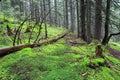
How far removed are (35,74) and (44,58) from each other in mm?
1275

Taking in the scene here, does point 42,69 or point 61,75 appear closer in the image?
point 61,75

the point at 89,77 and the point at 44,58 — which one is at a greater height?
the point at 44,58

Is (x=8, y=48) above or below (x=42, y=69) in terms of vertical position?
above

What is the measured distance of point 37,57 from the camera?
6.08m

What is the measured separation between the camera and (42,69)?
17.1 feet

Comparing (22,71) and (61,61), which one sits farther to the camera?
(61,61)

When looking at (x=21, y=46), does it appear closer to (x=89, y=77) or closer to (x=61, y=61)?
(x=61, y=61)

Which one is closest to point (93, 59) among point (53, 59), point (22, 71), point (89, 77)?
point (89, 77)

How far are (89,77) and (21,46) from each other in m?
3.38

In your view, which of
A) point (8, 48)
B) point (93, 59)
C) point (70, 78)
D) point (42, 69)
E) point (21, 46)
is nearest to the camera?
point (70, 78)

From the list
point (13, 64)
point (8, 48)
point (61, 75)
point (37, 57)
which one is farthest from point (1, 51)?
point (61, 75)

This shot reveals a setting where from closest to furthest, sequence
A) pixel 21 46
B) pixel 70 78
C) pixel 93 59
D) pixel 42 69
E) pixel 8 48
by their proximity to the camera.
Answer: pixel 70 78
pixel 42 69
pixel 93 59
pixel 8 48
pixel 21 46

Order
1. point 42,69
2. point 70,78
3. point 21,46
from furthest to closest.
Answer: point 21,46
point 42,69
point 70,78

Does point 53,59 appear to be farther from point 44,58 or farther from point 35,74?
point 35,74
